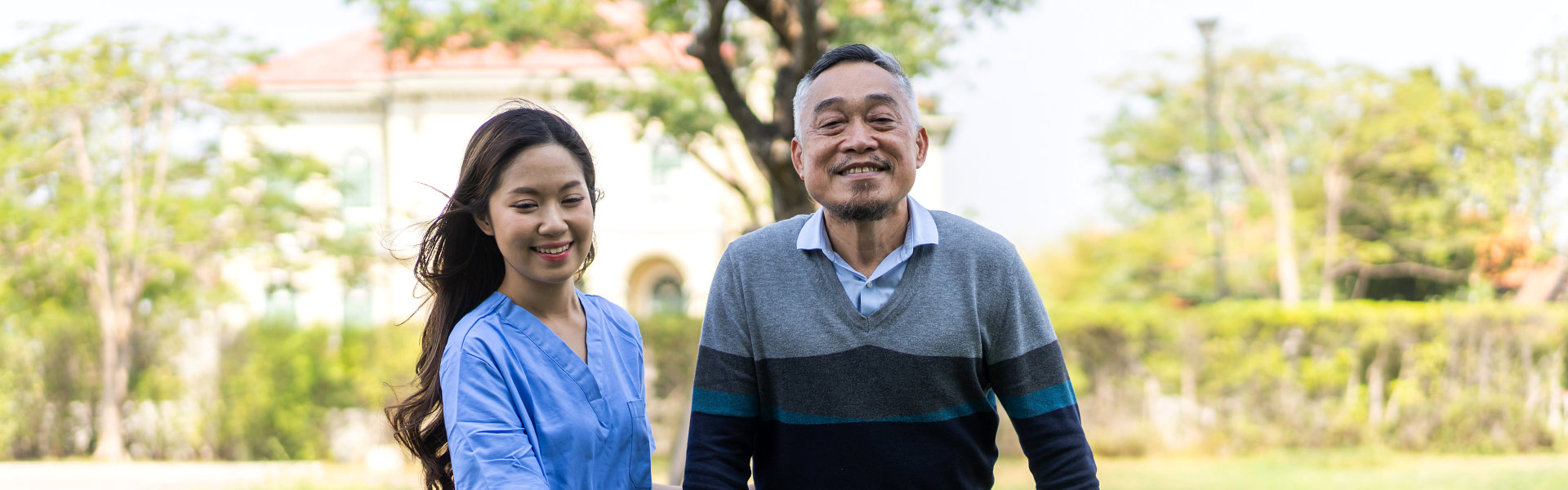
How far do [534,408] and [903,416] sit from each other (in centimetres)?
69

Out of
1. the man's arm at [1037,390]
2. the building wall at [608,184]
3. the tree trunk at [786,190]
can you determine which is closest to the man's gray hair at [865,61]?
the man's arm at [1037,390]

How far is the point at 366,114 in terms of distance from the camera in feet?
75.3

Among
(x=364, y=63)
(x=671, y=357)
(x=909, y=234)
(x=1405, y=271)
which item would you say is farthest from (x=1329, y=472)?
(x=364, y=63)

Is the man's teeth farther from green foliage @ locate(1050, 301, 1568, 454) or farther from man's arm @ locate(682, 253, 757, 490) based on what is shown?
green foliage @ locate(1050, 301, 1568, 454)

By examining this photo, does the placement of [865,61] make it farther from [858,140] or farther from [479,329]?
[479,329]

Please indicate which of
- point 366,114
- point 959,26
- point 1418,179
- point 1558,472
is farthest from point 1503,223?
point 366,114

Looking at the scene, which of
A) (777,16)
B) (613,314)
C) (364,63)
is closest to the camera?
(613,314)

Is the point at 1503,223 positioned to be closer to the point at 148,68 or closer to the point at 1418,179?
the point at 1418,179

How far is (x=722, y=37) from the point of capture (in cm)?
642

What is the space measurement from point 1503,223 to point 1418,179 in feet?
17.5

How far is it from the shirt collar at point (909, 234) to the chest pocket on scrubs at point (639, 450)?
0.47m

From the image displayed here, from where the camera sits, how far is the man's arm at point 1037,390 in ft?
6.90

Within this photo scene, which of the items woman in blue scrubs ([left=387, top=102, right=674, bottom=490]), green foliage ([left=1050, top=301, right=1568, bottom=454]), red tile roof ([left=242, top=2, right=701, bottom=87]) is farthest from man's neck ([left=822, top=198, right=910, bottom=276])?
red tile roof ([left=242, top=2, right=701, bottom=87])

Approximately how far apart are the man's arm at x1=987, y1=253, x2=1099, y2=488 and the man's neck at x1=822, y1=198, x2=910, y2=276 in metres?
0.24
